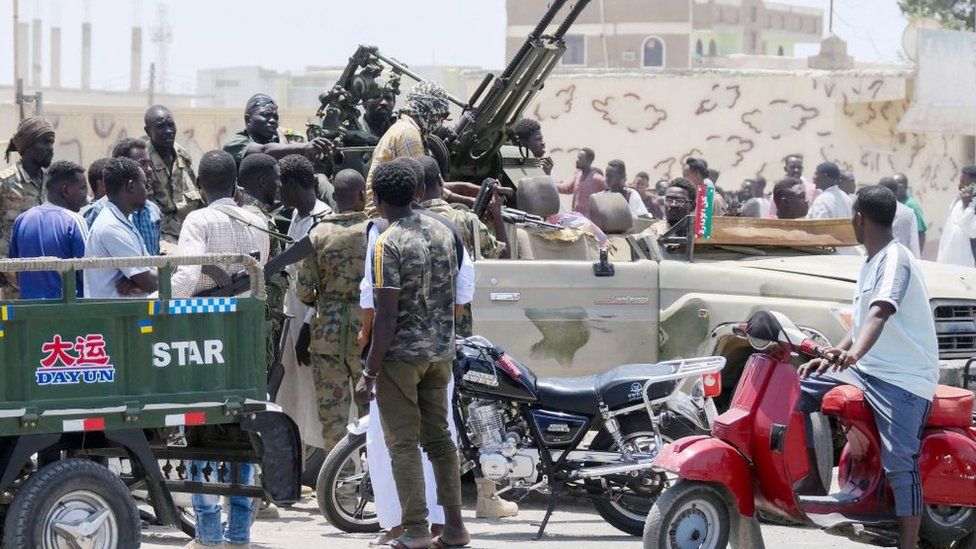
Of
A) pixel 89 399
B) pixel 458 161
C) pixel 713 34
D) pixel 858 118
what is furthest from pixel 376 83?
pixel 713 34

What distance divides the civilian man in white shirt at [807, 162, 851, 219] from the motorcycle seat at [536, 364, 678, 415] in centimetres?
569

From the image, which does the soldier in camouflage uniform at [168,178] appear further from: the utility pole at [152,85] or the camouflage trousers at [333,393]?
the utility pole at [152,85]

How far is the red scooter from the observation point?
5.89 metres

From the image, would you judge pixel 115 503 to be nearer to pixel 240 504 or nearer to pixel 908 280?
pixel 240 504

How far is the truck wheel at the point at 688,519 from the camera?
5891 millimetres

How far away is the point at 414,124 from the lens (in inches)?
336

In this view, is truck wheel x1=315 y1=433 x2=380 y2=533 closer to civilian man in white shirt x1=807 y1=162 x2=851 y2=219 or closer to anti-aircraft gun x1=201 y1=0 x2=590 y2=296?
anti-aircraft gun x1=201 y1=0 x2=590 y2=296

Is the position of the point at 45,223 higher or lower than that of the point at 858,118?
lower

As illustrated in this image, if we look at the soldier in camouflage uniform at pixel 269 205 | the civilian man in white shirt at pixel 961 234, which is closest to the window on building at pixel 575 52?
the civilian man in white shirt at pixel 961 234

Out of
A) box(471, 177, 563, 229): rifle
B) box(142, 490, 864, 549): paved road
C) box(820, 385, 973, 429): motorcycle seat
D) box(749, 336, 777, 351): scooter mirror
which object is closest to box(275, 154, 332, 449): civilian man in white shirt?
box(142, 490, 864, 549): paved road

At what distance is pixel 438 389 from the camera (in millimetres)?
6418

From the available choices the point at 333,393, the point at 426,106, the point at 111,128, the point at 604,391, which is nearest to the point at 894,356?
the point at 604,391

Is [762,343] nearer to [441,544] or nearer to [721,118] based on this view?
[441,544]

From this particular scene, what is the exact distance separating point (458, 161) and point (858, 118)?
14660 mm
